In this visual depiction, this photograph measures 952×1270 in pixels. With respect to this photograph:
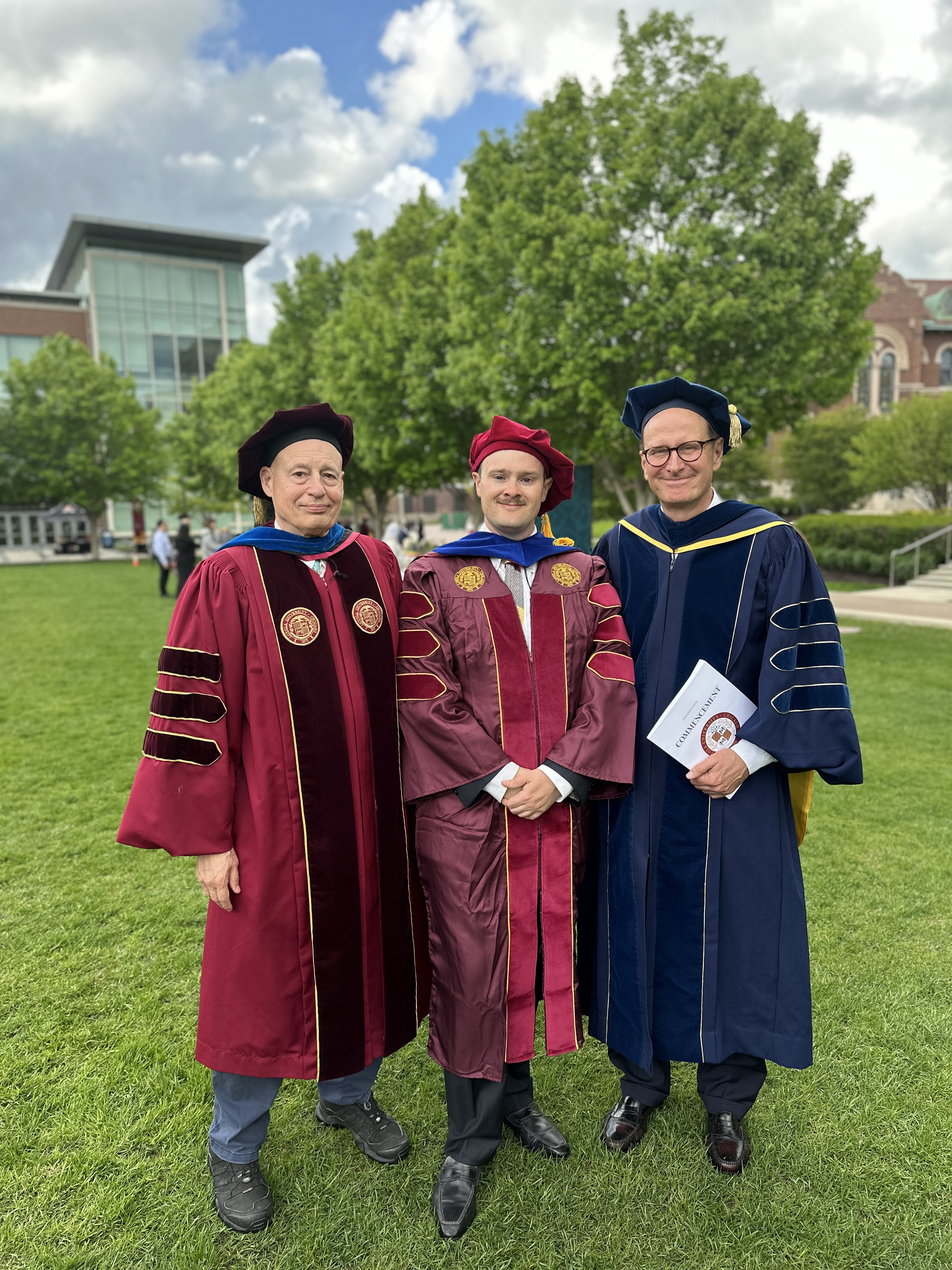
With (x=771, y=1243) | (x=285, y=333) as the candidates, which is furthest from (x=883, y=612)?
(x=285, y=333)

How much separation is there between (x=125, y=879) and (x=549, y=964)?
10.1ft

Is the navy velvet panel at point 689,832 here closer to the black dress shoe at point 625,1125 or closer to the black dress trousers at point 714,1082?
the black dress trousers at point 714,1082

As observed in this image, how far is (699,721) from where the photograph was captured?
2.44 metres

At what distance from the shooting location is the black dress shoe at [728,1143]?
2523mm

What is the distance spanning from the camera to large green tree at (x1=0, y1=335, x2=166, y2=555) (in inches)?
1355

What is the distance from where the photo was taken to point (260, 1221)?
2328mm

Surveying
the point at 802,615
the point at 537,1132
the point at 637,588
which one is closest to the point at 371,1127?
the point at 537,1132

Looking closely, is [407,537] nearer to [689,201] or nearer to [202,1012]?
[689,201]

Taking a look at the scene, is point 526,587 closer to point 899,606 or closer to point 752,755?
point 752,755

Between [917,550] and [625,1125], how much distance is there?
19022 mm

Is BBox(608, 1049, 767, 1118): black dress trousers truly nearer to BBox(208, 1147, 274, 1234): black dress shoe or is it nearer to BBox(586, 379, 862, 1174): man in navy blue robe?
BBox(586, 379, 862, 1174): man in navy blue robe

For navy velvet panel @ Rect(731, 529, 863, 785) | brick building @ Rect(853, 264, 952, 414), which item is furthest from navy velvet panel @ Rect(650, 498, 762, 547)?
brick building @ Rect(853, 264, 952, 414)

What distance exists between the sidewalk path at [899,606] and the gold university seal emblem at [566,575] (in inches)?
471

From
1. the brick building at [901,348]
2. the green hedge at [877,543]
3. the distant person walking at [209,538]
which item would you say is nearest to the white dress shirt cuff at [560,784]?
the distant person walking at [209,538]
